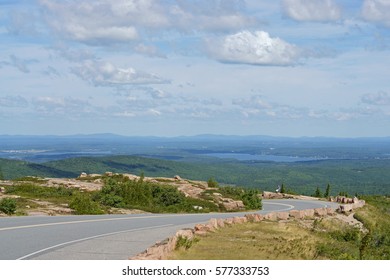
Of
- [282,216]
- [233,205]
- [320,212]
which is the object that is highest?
[282,216]

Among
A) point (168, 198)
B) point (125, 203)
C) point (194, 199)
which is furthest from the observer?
point (194, 199)

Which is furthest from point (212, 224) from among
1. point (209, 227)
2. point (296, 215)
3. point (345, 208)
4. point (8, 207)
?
point (345, 208)

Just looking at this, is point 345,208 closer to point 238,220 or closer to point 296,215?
point 296,215

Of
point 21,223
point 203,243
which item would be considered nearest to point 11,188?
point 21,223

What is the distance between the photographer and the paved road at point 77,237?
57.4 feet

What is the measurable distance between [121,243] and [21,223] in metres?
7.14

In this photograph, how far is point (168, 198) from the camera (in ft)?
160

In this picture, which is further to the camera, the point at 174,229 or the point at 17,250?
the point at 174,229

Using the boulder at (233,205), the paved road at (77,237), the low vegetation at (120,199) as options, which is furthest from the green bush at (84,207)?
the boulder at (233,205)

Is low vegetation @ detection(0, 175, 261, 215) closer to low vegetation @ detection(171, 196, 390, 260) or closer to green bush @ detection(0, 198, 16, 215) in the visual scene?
green bush @ detection(0, 198, 16, 215)

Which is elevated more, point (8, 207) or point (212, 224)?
point (212, 224)

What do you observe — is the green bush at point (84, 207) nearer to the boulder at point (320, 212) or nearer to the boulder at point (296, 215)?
the boulder at point (296, 215)

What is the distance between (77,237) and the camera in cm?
2152
